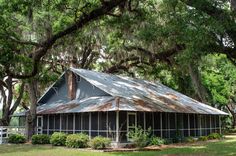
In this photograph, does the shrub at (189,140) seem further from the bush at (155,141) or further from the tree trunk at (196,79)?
the tree trunk at (196,79)

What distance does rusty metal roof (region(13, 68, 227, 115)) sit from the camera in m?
26.1

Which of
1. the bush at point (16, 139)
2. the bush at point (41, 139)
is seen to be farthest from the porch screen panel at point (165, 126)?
the bush at point (16, 139)

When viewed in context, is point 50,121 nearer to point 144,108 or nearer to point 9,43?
point 144,108

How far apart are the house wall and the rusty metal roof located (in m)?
0.85

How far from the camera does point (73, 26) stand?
745 inches

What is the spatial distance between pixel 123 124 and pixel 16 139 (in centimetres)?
932

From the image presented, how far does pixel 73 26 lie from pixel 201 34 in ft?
21.1

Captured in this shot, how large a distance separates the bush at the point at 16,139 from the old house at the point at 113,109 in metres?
2.53

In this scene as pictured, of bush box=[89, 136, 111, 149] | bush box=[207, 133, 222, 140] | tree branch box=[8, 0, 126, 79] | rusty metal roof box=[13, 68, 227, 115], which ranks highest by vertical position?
tree branch box=[8, 0, 126, 79]

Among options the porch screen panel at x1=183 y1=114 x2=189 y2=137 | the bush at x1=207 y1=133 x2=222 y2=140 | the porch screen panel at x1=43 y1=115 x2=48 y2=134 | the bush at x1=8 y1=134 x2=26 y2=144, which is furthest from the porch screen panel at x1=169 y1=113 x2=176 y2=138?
the bush at x1=8 y1=134 x2=26 y2=144

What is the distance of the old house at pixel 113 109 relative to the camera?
2619 centimetres

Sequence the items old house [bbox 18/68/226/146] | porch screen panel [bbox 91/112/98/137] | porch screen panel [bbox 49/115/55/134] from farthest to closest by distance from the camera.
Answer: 1. porch screen panel [bbox 49/115/55/134]
2. porch screen panel [bbox 91/112/98/137]
3. old house [bbox 18/68/226/146]

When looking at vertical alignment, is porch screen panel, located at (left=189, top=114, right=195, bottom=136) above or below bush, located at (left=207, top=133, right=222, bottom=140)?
above

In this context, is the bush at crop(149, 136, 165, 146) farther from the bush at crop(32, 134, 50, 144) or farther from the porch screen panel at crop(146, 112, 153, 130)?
the bush at crop(32, 134, 50, 144)
